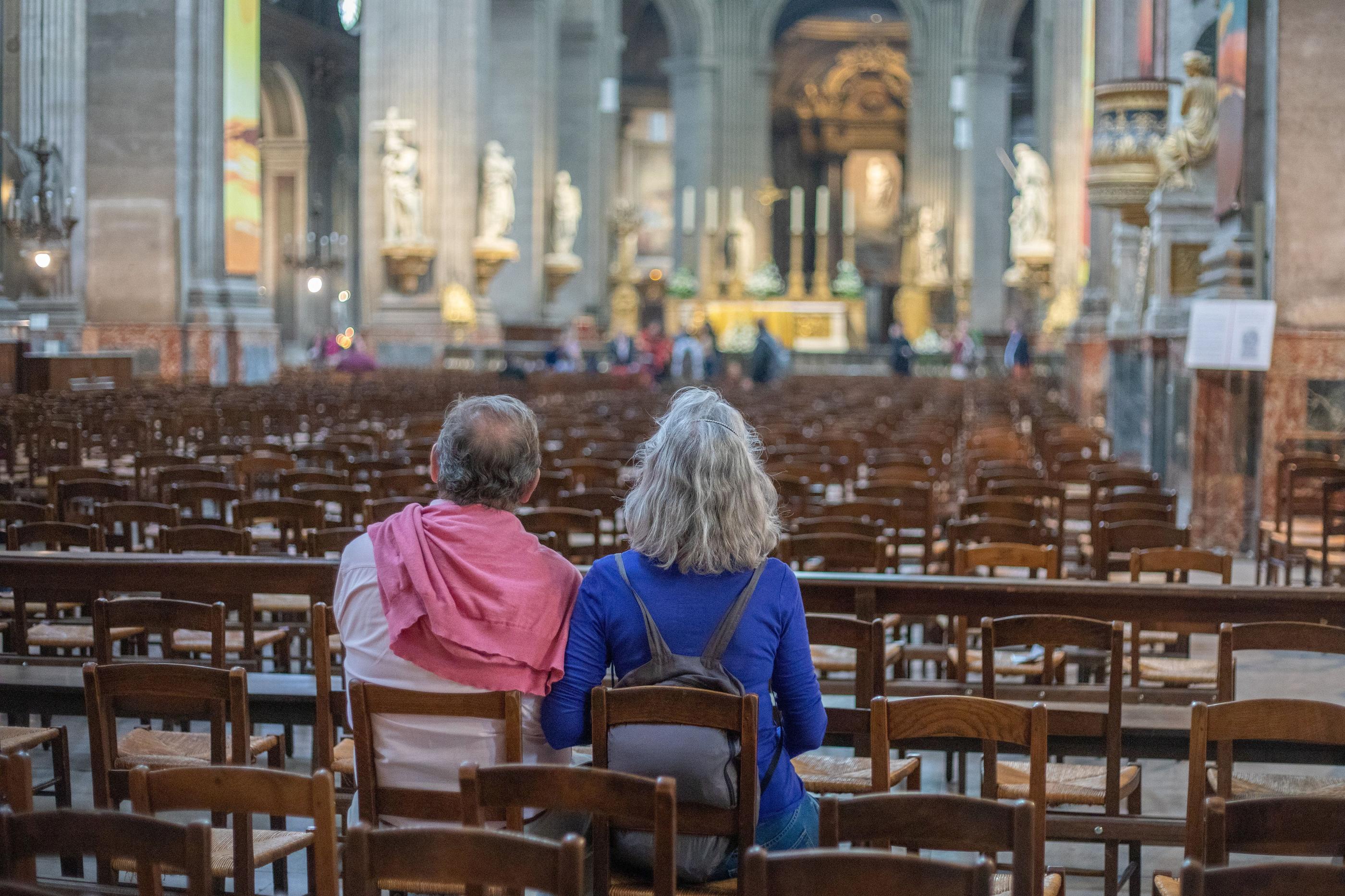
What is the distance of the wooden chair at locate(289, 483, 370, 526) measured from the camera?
24.9 feet

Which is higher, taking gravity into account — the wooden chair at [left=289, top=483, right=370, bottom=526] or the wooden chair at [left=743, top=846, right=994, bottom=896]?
the wooden chair at [left=289, top=483, right=370, bottom=526]

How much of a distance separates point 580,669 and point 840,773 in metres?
1.17

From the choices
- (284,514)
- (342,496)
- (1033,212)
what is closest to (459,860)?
(284,514)

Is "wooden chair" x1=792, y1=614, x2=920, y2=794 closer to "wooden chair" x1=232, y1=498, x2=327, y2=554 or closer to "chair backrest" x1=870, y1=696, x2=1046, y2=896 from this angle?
"chair backrest" x1=870, y1=696, x2=1046, y2=896

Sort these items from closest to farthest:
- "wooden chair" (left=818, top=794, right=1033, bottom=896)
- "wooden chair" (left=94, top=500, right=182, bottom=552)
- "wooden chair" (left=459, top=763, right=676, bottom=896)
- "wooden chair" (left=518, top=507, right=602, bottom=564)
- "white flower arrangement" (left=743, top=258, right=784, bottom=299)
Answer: "wooden chair" (left=818, top=794, right=1033, bottom=896), "wooden chair" (left=459, top=763, right=676, bottom=896), "wooden chair" (left=94, top=500, right=182, bottom=552), "wooden chair" (left=518, top=507, right=602, bottom=564), "white flower arrangement" (left=743, top=258, right=784, bottom=299)

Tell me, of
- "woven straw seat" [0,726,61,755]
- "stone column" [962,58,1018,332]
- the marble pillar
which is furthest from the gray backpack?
"stone column" [962,58,1018,332]

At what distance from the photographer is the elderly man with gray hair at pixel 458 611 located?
3543 mm

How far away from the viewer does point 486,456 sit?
145 inches

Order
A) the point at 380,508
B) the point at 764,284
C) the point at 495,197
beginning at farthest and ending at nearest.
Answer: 1. the point at 764,284
2. the point at 495,197
3. the point at 380,508

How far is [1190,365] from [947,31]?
114 ft

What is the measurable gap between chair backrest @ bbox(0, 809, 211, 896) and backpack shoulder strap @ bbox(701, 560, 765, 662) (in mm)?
1242

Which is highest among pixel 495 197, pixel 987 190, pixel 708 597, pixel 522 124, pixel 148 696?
pixel 522 124

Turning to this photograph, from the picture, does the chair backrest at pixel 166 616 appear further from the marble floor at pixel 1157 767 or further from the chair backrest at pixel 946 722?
the chair backrest at pixel 946 722

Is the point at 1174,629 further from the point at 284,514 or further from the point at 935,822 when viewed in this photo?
the point at 284,514
